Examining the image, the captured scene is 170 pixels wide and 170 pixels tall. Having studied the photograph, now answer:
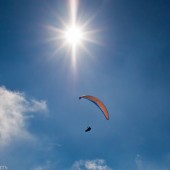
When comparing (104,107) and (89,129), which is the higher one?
(104,107)

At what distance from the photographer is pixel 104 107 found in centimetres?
2848

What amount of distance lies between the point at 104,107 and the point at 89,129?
4629 millimetres

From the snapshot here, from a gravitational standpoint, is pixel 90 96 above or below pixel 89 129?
above

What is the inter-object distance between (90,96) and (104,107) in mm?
3259

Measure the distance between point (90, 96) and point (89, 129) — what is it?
5.68 meters

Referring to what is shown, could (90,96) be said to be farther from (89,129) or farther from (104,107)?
(89,129)

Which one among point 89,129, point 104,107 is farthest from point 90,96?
point 89,129

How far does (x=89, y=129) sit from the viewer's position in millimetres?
27641

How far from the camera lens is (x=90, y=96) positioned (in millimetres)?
27891
